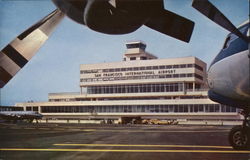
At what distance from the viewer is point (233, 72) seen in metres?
7.99

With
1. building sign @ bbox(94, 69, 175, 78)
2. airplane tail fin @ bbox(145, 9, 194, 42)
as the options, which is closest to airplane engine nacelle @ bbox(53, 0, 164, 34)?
airplane tail fin @ bbox(145, 9, 194, 42)

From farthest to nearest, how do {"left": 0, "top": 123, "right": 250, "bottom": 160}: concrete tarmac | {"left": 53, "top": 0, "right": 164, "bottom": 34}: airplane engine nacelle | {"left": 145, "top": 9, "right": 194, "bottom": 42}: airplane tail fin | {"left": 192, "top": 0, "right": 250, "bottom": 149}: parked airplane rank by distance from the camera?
1. {"left": 0, "top": 123, "right": 250, "bottom": 160}: concrete tarmac
2. {"left": 192, "top": 0, "right": 250, "bottom": 149}: parked airplane
3. {"left": 145, "top": 9, "right": 194, "bottom": 42}: airplane tail fin
4. {"left": 53, "top": 0, "right": 164, "bottom": 34}: airplane engine nacelle

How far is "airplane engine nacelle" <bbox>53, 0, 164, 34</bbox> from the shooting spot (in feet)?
13.0

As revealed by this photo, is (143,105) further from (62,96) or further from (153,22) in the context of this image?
(153,22)

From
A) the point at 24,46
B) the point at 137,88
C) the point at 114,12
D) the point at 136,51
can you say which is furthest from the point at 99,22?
the point at 136,51

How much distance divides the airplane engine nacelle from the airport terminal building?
68327 millimetres

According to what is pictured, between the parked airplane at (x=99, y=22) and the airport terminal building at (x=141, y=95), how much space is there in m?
67.2

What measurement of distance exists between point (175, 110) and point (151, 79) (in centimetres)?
1170

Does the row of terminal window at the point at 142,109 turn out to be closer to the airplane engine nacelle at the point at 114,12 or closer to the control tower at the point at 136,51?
the control tower at the point at 136,51

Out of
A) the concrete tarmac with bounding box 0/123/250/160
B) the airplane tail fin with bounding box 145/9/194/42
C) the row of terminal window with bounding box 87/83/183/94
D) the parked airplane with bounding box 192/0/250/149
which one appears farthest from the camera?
the row of terminal window with bounding box 87/83/183/94

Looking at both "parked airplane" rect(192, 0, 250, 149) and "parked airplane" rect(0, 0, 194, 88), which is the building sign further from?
"parked airplane" rect(0, 0, 194, 88)

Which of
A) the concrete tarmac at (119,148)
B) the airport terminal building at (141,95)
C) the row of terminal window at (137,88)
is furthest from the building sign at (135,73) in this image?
the concrete tarmac at (119,148)

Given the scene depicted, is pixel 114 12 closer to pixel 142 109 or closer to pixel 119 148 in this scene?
pixel 119 148

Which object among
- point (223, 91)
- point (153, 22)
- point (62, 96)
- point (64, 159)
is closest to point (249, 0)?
point (153, 22)
